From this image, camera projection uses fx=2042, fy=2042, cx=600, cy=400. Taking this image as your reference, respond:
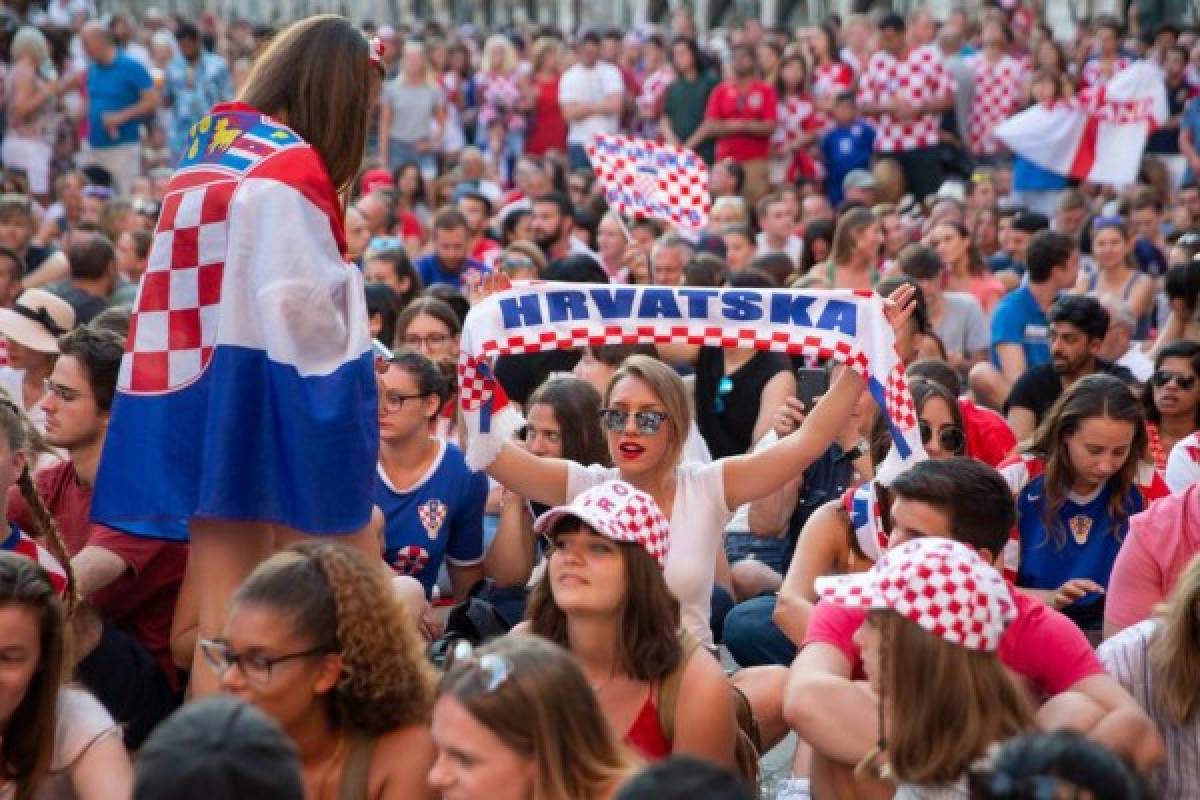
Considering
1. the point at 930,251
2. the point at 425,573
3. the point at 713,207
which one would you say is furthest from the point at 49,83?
the point at 425,573

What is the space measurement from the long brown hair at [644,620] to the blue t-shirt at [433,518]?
2.03 m

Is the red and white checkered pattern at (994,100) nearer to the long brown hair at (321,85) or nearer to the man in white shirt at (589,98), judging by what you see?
the man in white shirt at (589,98)

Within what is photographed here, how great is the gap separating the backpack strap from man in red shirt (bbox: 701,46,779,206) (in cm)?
1492

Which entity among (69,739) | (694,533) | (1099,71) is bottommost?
(1099,71)

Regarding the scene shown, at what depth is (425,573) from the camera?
7.06 m

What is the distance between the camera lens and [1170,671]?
4.86m

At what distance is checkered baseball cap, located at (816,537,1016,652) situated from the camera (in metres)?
4.27

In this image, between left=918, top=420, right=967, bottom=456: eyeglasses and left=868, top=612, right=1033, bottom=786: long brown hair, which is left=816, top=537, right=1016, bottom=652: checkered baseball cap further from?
left=918, top=420, right=967, bottom=456: eyeglasses

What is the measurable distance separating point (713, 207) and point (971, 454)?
8574mm

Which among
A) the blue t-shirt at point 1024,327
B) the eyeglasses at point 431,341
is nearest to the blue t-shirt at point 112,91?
the blue t-shirt at point 1024,327

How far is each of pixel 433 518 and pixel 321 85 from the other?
232 centimetres

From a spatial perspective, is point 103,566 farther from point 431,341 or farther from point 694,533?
point 431,341

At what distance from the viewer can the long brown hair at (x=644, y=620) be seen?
493 cm

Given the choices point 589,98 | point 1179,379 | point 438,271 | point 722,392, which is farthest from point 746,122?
point 1179,379
